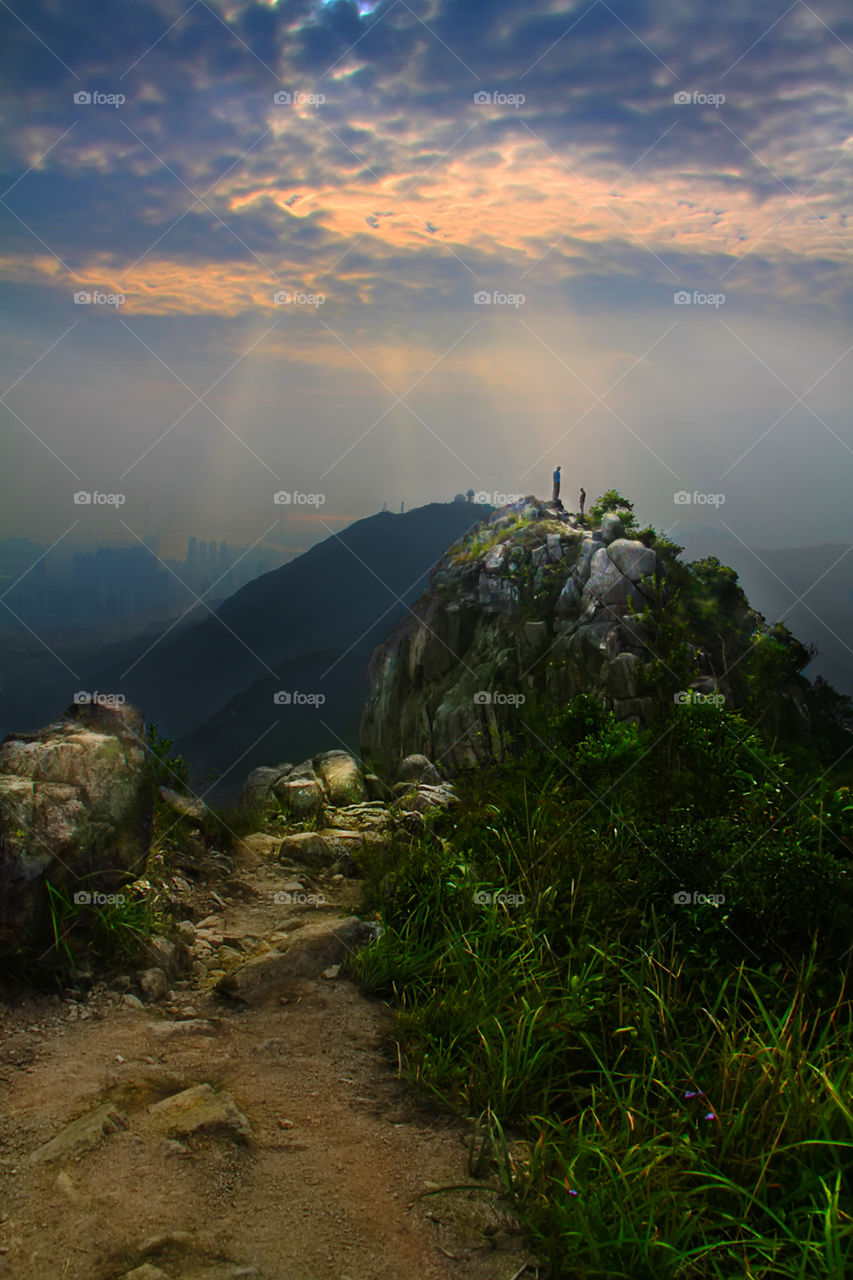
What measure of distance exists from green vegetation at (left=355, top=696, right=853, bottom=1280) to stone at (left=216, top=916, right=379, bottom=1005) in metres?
0.29

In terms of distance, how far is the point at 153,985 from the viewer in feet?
16.7

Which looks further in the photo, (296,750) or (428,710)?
(296,750)

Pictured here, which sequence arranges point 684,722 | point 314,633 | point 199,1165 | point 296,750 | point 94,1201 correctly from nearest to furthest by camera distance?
point 94,1201
point 199,1165
point 684,722
point 296,750
point 314,633

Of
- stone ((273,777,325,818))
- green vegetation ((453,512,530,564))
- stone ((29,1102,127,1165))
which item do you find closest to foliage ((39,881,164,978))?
stone ((29,1102,127,1165))

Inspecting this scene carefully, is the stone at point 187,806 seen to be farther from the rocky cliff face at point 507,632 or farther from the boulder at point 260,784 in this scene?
the rocky cliff face at point 507,632

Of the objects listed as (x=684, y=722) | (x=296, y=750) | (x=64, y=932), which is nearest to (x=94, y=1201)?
(x=64, y=932)

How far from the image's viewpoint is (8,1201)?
9.75 feet

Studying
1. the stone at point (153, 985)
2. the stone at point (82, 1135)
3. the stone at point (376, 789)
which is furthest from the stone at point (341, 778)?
the stone at point (82, 1135)

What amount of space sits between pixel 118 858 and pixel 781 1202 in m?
4.53

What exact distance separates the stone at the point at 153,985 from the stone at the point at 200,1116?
4.53 feet

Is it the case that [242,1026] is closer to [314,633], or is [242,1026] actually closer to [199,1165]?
[199,1165]

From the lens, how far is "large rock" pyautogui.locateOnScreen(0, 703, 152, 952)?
490 centimetres

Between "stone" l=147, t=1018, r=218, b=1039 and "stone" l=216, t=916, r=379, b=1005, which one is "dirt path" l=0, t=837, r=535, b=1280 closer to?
"stone" l=147, t=1018, r=218, b=1039

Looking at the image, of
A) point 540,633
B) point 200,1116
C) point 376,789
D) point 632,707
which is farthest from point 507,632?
point 200,1116
